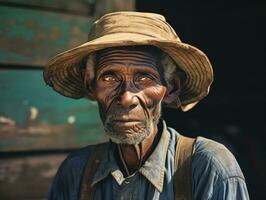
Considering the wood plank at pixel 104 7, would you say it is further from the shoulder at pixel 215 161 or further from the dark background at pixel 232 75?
the dark background at pixel 232 75

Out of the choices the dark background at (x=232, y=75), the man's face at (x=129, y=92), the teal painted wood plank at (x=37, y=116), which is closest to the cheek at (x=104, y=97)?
the man's face at (x=129, y=92)

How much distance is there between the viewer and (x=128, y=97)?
200 centimetres

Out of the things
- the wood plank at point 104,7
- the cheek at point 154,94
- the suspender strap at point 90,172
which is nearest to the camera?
the cheek at point 154,94

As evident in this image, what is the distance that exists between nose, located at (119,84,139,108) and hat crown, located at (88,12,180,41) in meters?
0.24

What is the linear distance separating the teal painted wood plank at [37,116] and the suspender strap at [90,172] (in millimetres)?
A: 751

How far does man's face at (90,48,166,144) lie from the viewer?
2.02 meters

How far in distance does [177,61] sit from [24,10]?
1251mm

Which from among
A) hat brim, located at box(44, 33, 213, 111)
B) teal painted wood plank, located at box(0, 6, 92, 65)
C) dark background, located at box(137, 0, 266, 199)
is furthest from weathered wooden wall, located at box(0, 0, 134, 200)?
dark background, located at box(137, 0, 266, 199)

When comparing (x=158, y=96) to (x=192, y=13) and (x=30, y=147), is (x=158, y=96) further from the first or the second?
(x=192, y=13)

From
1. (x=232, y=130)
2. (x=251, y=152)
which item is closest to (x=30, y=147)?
(x=251, y=152)

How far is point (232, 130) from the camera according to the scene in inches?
273

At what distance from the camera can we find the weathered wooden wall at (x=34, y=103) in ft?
9.61

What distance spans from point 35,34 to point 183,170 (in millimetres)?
1445

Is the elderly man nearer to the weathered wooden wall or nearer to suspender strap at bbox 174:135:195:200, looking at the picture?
suspender strap at bbox 174:135:195:200
